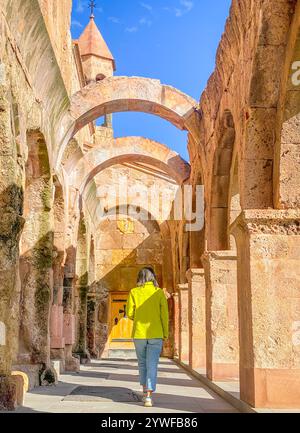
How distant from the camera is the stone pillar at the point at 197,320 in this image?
1196 cm

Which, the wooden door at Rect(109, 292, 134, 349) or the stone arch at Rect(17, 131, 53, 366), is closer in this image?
the stone arch at Rect(17, 131, 53, 366)

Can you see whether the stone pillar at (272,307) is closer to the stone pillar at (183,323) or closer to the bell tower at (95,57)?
the stone pillar at (183,323)

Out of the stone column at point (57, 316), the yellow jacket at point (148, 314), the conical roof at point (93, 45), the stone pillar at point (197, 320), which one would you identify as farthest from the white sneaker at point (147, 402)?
the conical roof at point (93, 45)

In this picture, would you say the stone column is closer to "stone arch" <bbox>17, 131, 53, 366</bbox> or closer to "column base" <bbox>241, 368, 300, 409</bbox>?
"stone arch" <bbox>17, 131, 53, 366</bbox>

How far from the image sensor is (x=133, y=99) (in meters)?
12.1

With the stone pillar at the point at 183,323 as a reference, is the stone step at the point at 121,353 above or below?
below

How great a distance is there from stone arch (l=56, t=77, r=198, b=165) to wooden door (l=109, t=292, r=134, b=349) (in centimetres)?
1061

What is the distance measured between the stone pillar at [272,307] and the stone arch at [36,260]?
4281mm

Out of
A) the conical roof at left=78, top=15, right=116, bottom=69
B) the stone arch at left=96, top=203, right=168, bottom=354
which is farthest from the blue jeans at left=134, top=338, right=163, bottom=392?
the conical roof at left=78, top=15, right=116, bottom=69

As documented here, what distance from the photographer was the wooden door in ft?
72.2

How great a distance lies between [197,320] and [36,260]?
3903mm

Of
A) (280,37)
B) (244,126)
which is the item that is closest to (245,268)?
(244,126)

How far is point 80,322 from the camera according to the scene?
16.6 metres

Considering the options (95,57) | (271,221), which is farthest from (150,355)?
(95,57)
